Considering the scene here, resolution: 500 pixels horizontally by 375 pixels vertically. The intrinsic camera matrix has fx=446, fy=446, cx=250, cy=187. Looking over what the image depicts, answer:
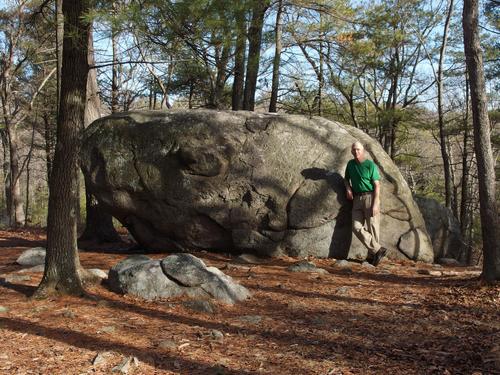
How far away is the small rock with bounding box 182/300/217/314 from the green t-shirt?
12.4 feet

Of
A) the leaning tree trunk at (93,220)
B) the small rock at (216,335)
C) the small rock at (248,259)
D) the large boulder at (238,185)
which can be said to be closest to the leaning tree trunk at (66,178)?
the small rock at (216,335)

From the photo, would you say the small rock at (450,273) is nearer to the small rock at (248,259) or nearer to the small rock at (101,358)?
the small rock at (248,259)

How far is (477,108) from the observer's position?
245 inches

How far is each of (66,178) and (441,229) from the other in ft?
25.2

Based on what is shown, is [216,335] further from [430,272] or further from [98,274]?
[430,272]

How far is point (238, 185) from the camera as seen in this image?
8570mm

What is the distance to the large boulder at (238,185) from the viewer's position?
27.7 feet

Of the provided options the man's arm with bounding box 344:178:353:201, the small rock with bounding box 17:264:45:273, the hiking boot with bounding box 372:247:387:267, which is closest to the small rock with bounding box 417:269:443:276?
the hiking boot with bounding box 372:247:387:267

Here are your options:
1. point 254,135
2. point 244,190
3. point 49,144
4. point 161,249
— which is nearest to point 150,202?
point 161,249

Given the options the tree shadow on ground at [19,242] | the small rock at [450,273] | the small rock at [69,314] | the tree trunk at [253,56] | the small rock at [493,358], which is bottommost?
the small rock at [69,314]

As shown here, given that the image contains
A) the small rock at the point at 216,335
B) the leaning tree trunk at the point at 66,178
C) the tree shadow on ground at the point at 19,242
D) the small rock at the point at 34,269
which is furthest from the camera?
the tree shadow on ground at the point at 19,242

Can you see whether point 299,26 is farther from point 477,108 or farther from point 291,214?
point 477,108

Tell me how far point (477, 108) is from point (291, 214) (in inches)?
143

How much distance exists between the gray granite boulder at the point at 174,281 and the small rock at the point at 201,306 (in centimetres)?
22
